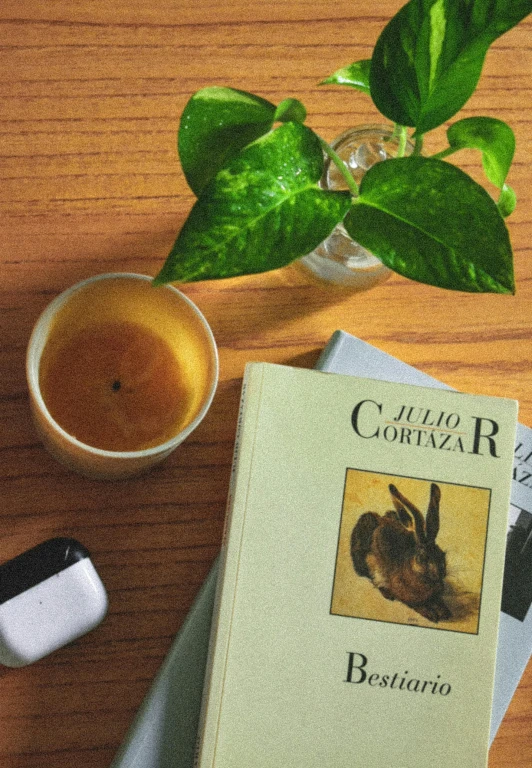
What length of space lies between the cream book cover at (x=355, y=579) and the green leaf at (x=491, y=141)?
0.54ft

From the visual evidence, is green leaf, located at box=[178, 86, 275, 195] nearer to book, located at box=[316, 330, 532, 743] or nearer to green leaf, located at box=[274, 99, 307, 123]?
green leaf, located at box=[274, 99, 307, 123]

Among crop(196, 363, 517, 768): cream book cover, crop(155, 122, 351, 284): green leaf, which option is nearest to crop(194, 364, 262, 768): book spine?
crop(196, 363, 517, 768): cream book cover

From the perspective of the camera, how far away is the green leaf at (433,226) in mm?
403

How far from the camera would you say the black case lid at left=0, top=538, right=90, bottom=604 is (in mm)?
529

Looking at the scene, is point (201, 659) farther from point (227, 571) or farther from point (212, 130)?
point (212, 130)

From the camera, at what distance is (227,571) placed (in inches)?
21.3

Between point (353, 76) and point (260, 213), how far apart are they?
0.53ft

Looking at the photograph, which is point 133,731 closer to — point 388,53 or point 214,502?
point 214,502

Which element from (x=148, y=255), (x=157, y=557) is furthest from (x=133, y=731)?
(x=148, y=255)

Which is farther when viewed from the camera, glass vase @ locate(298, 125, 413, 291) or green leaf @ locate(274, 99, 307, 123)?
glass vase @ locate(298, 125, 413, 291)

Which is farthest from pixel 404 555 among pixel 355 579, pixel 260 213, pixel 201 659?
pixel 260 213

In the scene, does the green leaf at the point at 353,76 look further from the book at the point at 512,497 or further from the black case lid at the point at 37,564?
the black case lid at the point at 37,564

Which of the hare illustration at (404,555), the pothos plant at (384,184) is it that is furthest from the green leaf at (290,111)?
the hare illustration at (404,555)

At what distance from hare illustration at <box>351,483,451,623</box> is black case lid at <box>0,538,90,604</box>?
0.19 meters
